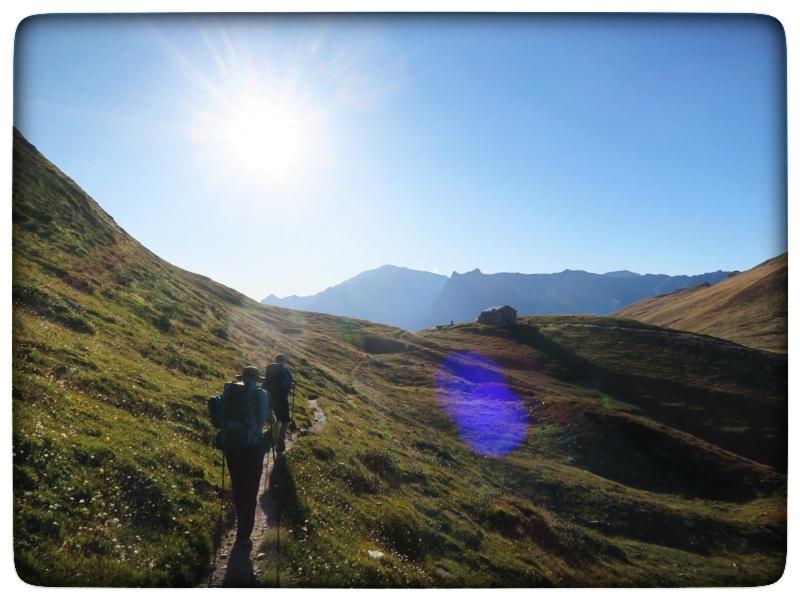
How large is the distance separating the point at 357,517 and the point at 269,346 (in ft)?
106

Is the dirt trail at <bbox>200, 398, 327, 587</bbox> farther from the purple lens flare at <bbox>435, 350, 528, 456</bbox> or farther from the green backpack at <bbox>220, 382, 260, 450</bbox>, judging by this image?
the purple lens flare at <bbox>435, 350, 528, 456</bbox>

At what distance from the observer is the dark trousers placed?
9.69 meters

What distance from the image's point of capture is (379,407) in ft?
123

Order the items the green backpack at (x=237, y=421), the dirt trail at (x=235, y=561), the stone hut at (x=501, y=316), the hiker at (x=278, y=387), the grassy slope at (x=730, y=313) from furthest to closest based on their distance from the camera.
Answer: the stone hut at (x=501, y=316), the grassy slope at (x=730, y=313), the hiker at (x=278, y=387), the green backpack at (x=237, y=421), the dirt trail at (x=235, y=561)

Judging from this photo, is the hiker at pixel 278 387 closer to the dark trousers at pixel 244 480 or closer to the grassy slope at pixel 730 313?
the dark trousers at pixel 244 480

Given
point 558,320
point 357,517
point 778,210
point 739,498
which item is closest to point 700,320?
point 558,320

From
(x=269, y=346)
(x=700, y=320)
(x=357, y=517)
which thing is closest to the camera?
(x=357, y=517)

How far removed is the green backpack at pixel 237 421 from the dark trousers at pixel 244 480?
19 cm

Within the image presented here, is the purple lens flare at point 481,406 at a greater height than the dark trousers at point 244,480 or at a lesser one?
lesser

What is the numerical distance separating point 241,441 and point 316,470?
239 inches

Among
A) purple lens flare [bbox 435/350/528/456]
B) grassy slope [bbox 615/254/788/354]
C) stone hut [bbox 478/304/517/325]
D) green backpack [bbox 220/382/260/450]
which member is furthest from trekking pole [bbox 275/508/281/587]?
stone hut [bbox 478/304/517/325]

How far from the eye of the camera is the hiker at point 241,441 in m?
9.60

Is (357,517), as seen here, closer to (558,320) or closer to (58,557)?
(58,557)

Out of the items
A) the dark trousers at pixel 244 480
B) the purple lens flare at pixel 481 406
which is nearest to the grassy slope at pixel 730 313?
the purple lens flare at pixel 481 406
